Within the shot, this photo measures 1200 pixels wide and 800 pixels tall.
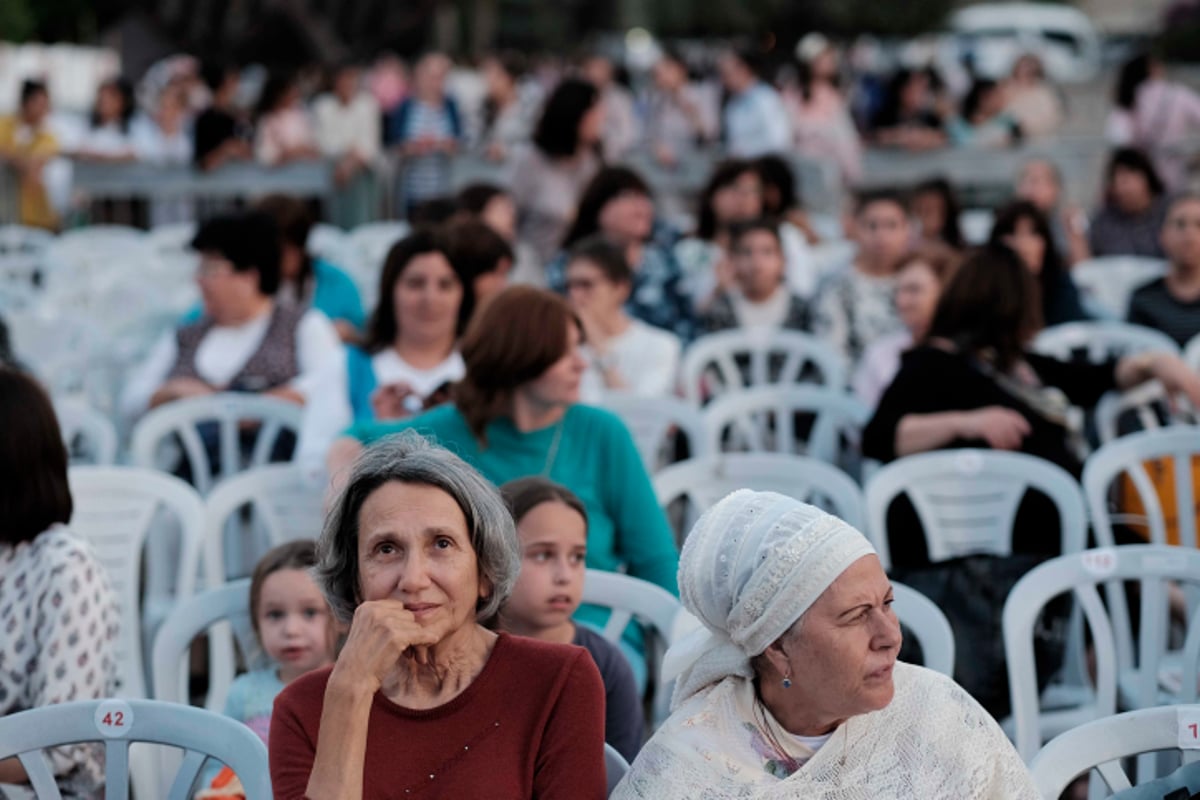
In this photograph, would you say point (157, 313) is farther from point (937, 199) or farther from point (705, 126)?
point (705, 126)

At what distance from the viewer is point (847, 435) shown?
19.5 ft

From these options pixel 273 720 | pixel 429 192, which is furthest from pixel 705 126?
pixel 273 720

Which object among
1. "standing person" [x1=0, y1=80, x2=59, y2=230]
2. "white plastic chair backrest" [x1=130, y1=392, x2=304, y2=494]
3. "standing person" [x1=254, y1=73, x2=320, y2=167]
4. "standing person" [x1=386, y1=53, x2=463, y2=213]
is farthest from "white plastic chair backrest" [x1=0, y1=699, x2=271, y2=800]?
"standing person" [x1=0, y1=80, x2=59, y2=230]

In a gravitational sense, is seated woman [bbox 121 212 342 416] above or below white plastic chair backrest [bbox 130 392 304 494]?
above

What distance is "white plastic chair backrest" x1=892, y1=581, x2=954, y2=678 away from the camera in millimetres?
3338

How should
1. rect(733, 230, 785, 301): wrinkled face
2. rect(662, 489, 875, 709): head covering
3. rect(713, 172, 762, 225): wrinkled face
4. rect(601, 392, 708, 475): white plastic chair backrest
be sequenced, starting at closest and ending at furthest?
rect(662, 489, 875, 709): head covering
rect(601, 392, 708, 475): white plastic chair backrest
rect(733, 230, 785, 301): wrinkled face
rect(713, 172, 762, 225): wrinkled face

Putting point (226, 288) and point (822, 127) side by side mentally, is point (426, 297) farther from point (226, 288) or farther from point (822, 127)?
point (822, 127)

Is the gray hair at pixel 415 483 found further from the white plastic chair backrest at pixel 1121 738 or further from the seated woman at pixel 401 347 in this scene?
the seated woman at pixel 401 347

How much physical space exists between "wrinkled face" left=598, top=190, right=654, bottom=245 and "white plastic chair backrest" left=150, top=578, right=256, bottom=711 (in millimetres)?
3893

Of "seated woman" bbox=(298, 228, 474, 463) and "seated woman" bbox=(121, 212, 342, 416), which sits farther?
"seated woman" bbox=(121, 212, 342, 416)

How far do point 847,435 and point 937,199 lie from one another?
2.72 m

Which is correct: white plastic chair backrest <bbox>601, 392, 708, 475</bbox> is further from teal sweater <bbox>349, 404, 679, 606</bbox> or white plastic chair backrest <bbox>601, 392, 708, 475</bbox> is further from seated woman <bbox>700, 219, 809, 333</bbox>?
seated woman <bbox>700, 219, 809, 333</bbox>

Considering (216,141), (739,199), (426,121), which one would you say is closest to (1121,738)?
(739,199)

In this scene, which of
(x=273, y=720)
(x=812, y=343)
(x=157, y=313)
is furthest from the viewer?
(x=157, y=313)
